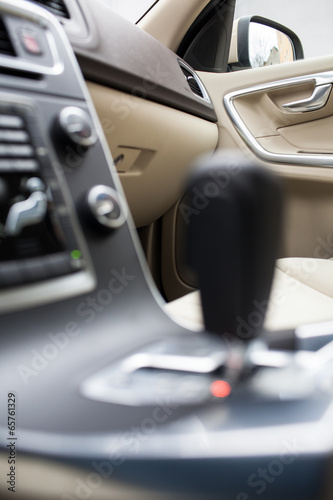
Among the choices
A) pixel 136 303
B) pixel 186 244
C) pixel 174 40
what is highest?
pixel 174 40

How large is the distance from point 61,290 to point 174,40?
122cm

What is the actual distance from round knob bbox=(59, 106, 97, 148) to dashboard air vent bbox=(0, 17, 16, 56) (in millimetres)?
86

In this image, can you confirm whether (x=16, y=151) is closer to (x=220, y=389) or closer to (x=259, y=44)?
(x=220, y=389)

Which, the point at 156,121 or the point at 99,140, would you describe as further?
the point at 156,121

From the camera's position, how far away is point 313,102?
58.2 inches

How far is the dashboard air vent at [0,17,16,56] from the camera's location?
0.47m

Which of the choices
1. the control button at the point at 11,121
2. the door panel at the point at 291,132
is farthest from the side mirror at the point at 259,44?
the control button at the point at 11,121

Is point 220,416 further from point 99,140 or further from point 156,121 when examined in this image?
point 156,121

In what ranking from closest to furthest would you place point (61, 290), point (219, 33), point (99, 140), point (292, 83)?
point (61, 290) < point (99, 140) < point (292, 83) < point (219, 33)

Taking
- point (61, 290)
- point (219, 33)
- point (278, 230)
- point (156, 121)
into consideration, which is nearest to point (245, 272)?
point (278, 230)

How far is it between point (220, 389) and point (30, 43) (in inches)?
17.2

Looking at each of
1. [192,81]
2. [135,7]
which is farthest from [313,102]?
[135,7]

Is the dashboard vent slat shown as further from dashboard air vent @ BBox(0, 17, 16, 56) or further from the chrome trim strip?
dashboard air vent @ BBox(0, 17, 16, 56)

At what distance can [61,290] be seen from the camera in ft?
1.27
